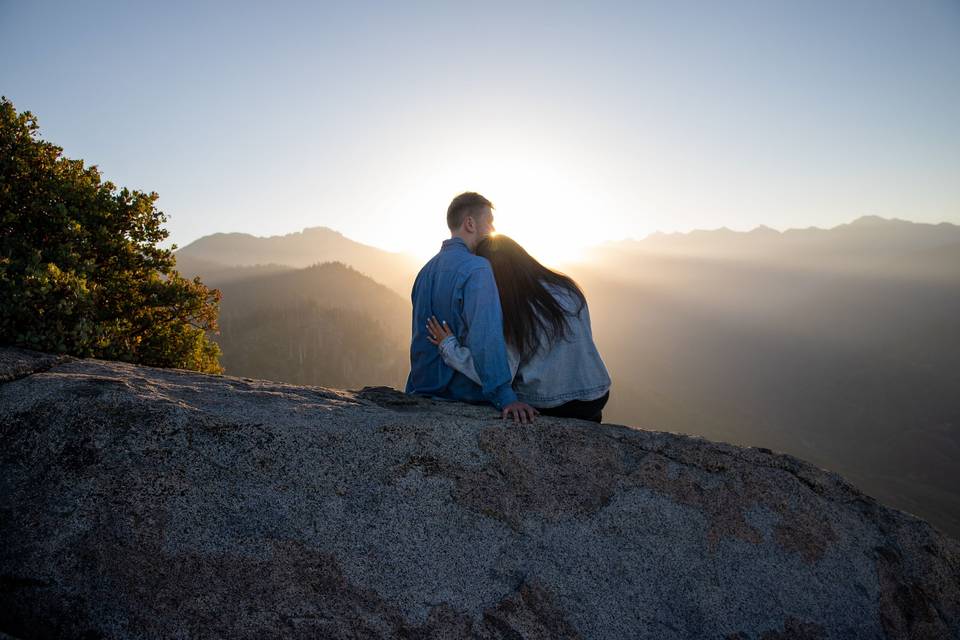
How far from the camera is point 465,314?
14.9ft

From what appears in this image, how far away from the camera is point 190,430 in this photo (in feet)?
11.4

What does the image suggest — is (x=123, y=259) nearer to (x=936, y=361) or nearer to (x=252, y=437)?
(x=252, y=437)

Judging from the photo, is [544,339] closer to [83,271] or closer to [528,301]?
[528,301]

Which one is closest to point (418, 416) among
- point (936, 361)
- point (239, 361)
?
point (239, 361)

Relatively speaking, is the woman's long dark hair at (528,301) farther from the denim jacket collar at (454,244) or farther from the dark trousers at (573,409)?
the dark trousers at (573,409)

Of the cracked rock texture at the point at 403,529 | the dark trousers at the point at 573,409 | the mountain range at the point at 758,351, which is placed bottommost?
the mountain range at the point at 758,351

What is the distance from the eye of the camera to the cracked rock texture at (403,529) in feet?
9.42

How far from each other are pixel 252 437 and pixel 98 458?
2.89 feet

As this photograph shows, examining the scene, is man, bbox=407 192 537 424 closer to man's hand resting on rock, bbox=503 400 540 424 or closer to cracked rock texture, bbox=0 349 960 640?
man's hand resting on rock, bbox=503 400 540 424

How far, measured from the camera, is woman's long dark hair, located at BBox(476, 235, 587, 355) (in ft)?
15.6

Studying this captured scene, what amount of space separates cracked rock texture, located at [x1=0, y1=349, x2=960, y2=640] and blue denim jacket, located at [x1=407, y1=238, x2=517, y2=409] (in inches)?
16.5

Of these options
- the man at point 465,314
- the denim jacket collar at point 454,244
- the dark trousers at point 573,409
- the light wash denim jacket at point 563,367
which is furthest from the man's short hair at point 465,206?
the dark trousers at point 573,409

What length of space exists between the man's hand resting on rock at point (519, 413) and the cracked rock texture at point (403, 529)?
0.33 ft

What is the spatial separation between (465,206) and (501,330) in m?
1.55
